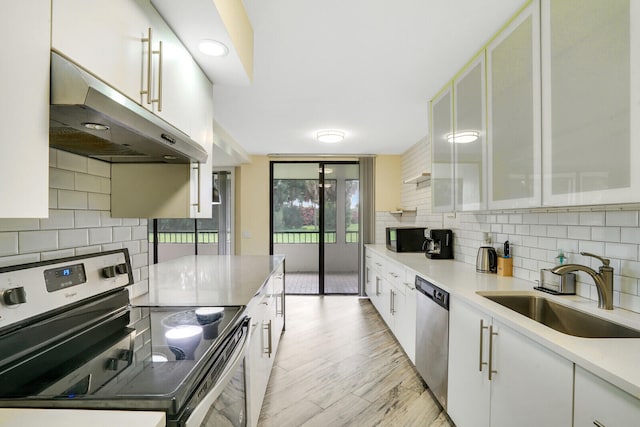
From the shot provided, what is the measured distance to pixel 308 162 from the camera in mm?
5375

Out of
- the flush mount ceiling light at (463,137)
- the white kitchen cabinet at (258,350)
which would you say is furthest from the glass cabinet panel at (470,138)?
the white kitchen cabinet at (258,350)

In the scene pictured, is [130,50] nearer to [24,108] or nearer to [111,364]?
[24,108]

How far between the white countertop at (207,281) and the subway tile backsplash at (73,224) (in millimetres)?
216

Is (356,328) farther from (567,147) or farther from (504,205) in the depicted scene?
(567,147)

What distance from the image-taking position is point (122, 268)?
139 cm

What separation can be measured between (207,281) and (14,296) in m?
1.23

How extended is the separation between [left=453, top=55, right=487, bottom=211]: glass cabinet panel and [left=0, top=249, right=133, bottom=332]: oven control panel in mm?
2062

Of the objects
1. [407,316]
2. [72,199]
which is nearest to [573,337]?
[407,316]

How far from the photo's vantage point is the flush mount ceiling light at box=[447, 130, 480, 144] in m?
2.06

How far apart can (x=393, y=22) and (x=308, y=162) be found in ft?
12.2

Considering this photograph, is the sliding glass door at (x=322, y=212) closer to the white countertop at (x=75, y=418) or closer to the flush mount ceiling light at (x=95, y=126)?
the flush mount ceiling light at (x=95, y=126)

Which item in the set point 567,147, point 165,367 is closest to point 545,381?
point 567,147

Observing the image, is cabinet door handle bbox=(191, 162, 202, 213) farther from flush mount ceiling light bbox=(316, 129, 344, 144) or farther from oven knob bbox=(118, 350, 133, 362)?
flush mount ceiling light bbox=(316, 129, 344, 144)

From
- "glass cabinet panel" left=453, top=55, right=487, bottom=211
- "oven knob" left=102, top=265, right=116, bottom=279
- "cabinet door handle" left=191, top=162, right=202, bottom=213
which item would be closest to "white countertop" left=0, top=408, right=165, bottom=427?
"oven knob" left=102, top=265, right=116, bottom=279
